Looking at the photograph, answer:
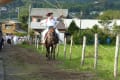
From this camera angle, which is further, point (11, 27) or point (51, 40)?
point (11, 27)

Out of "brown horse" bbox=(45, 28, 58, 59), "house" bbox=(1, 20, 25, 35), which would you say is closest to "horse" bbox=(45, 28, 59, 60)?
"brown horse" bbox=(45, 28, 58, 59)

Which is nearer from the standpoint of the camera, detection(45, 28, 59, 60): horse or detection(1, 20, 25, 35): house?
detection(45, 28, 59, 60): horse

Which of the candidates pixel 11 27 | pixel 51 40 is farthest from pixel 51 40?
pixel 11 27

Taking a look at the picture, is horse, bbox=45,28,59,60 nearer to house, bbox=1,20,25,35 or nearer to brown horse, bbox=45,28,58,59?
brown horse, bbox=45,28,58,59

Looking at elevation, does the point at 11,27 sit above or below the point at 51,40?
below

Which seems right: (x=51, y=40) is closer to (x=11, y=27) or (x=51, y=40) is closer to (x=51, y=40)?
(x=51, y=40)

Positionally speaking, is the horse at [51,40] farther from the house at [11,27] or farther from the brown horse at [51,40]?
the house at [11,27]

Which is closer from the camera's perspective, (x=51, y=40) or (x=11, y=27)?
(x=51, y=40)

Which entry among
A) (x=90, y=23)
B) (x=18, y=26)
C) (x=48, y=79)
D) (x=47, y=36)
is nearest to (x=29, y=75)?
(x=48, y=79)

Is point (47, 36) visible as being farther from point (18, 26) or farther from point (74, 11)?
point (74, 11)

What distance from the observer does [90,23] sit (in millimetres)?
99625

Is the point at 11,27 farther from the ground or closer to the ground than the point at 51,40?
closer to the ground

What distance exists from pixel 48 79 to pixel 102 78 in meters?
1.48

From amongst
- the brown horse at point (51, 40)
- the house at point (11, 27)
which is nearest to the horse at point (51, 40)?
the brown horse at point (51, 40)
